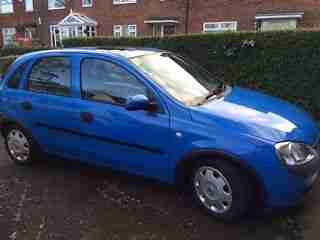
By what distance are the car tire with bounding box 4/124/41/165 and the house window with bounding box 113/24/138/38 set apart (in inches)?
768

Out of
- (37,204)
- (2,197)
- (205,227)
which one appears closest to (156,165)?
(205,227)

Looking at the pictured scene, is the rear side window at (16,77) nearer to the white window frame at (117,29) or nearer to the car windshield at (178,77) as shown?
the car windshield at (178,77)

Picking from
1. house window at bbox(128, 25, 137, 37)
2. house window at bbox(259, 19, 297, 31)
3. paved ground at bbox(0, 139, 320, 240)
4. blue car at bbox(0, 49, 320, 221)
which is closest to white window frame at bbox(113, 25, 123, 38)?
house window at bbox(128, 25, 137, 37)

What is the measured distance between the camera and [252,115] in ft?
10.7

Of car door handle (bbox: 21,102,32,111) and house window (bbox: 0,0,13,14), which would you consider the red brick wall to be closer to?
car door handle (bbox: 21,102,32,111)

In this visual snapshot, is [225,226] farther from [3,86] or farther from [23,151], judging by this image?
[3,86]

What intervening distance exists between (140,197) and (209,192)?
864 millimetres

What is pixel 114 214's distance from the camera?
3.40 metres

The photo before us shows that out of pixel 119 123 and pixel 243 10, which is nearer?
pixel 119 123

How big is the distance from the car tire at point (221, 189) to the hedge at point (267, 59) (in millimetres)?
4612

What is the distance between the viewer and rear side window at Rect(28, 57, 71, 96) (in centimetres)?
401

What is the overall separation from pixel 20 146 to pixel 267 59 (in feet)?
17.2

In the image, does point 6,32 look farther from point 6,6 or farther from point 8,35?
point 6,6

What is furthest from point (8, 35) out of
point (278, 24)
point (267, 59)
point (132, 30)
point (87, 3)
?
point (267, 59)
